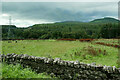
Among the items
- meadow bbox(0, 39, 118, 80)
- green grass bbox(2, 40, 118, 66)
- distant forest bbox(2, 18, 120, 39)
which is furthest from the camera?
distant forest bbox(2, 18, 120, 39)

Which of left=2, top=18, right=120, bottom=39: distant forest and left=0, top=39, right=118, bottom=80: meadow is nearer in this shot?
left=0, top=39, right=118, bottom=80: meadow

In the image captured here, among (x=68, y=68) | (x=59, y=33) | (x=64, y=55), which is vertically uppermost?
(x=59, y=33)

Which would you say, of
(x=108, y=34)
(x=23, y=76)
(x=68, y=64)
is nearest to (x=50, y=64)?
(x=68, y=64)

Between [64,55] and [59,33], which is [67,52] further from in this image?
[59,33]

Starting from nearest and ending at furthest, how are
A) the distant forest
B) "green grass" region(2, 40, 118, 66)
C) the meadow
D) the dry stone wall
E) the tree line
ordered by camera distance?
the dry stone wall, the meadow, "green grass" region(2, 40, 118, 66), the tree line, the distant forest

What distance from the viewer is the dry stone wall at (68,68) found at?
6.00 metres

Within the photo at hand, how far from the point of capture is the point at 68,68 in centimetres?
679

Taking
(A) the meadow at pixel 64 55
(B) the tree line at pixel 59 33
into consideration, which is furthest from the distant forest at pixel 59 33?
(A) the meadow at pixel 64 55

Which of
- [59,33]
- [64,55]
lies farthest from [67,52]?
[59,33]

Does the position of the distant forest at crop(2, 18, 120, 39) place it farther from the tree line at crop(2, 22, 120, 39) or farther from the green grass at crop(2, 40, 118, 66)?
the green grass at crop(2, 40, 118, 66)

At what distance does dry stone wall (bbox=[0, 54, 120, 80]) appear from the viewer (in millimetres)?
6000

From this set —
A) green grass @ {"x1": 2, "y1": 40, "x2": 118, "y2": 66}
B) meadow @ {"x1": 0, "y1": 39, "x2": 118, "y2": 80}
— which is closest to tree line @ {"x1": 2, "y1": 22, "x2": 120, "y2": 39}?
green grass @ {"x1": 2, "y1": 40, "x2": 118, "y2": 66}

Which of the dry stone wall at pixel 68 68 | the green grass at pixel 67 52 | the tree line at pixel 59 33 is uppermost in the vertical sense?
the tree line at pixel 59 33

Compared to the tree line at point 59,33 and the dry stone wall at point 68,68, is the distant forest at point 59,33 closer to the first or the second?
the tree line at point 59,33
